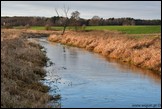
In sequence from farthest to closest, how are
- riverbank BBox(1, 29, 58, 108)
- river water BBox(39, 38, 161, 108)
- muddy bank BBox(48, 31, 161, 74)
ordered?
muddy bank BBox(48, 31, 161, 74)
river water BBox(39, 38, 161, 108)
riverbank BBox(1, 29, 58, 108)

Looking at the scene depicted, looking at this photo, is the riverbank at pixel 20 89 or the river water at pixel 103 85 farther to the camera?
the river water at pixel 103 85

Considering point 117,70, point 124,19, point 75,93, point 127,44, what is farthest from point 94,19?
point 75,93

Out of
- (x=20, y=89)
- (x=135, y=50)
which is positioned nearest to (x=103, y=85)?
(x=20, y=89)

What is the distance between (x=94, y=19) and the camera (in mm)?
95562

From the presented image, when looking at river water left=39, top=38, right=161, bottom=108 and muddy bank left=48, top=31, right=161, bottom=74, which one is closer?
river water left=39, top=38, right=161, bottom=108

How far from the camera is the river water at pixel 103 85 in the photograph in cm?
1231

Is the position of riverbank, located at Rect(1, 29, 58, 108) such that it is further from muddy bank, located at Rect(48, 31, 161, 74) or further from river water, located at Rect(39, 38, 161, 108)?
muddy bank, located at Rect(48, 31, 161, 74)

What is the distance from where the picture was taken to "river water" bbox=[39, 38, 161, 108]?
12.3m

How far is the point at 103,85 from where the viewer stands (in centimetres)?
1527

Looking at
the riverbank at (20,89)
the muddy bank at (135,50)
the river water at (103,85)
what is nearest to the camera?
the riverbank at (20,89)

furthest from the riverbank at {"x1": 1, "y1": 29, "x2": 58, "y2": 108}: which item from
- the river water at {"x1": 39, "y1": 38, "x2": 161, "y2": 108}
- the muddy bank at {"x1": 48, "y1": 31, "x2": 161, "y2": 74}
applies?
the muddy bank at {"x1": 48, "y1": 31, "x2": 161, "y2": 74}

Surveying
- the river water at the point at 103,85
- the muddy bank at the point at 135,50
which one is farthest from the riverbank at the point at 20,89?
the muddy bank at the point at 135,50

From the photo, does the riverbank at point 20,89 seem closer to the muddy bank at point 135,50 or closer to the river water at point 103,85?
the river water at point 103,85

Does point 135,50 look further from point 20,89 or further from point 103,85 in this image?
point 20,89
